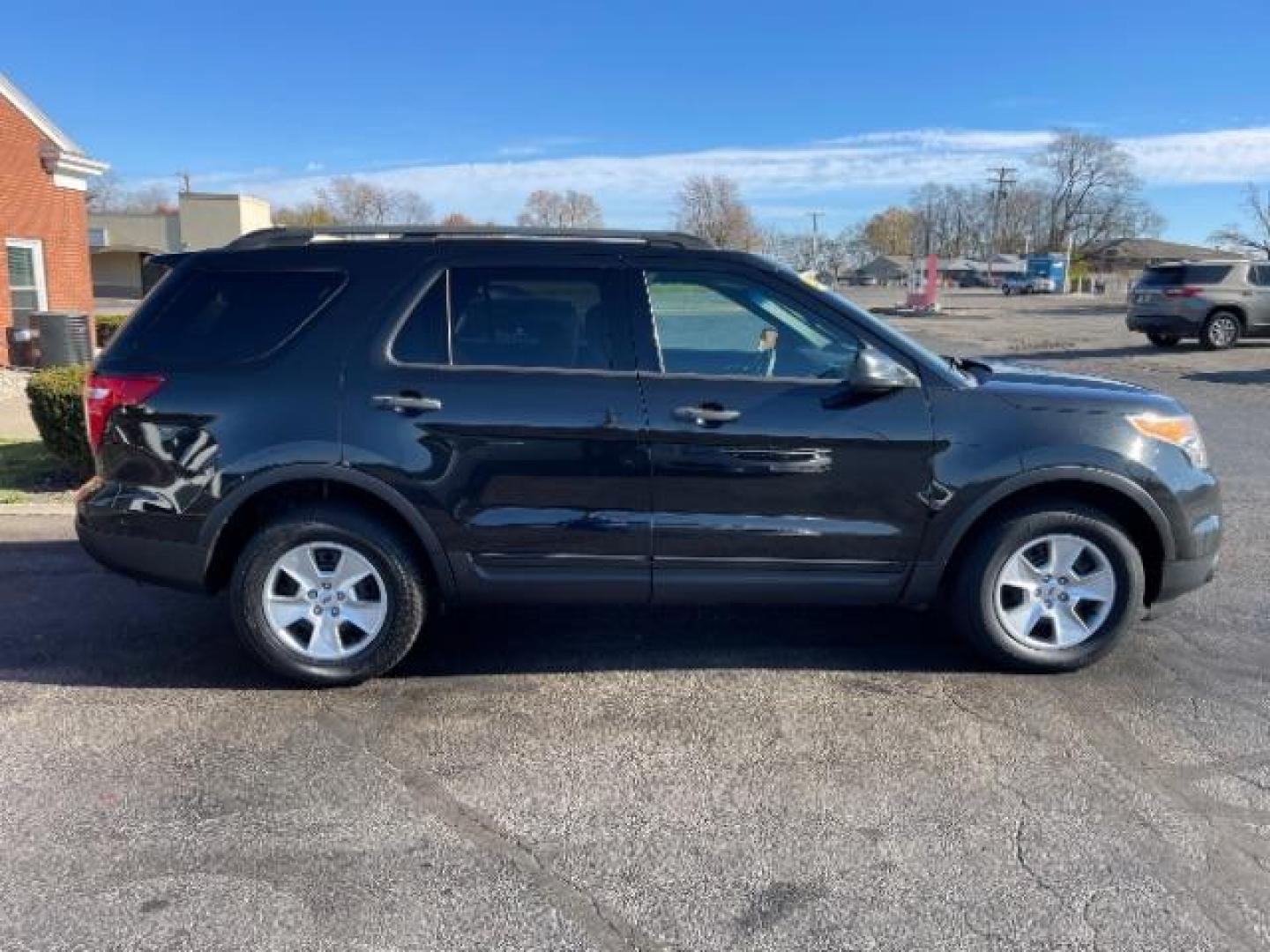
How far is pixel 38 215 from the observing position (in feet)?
53.4

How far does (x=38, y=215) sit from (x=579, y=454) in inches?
635

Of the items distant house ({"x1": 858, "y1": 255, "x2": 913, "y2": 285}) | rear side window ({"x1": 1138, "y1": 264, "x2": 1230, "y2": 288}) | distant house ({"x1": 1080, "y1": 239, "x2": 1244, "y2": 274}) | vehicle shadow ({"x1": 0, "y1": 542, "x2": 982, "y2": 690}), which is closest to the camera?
vehicle shadow ({"x1": 0, "y1": 542, "x2": 982, "y2": 690})

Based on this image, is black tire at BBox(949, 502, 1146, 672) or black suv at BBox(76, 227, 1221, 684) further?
black tire at BBox(949, 502, 1146, 672)

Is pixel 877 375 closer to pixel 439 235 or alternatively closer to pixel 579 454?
pixel 579 454

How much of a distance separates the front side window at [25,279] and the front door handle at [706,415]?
617 inches

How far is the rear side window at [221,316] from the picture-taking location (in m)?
4.07

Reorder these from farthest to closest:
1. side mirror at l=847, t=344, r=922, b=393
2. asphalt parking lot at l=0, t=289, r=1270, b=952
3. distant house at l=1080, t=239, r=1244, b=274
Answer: distant house at l=1080, t=239, r=1244, b=274 < side mirror at l=847, t=344, r=922, b=393 < asphalt parking lot at l=0, t=289, r=1270, b=952

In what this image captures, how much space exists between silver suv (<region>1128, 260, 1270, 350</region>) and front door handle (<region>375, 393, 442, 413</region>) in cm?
2103

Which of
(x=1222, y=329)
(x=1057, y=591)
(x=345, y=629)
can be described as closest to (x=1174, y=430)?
(x=1057, y=591)

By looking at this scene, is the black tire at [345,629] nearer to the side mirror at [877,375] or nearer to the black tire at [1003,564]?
the side mirror at [877,375]

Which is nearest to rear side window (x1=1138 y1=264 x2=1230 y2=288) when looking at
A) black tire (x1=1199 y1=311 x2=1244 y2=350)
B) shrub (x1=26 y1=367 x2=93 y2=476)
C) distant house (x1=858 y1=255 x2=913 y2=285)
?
black tire (x1=1199 y1=311 x2=1244 y2=350)

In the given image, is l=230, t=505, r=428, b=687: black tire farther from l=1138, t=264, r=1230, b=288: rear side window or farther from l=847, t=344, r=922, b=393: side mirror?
l=1138, t=264, r=1230, b=288: rear side window

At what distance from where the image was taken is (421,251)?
13.6ft

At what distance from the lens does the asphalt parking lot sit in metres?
2.70
